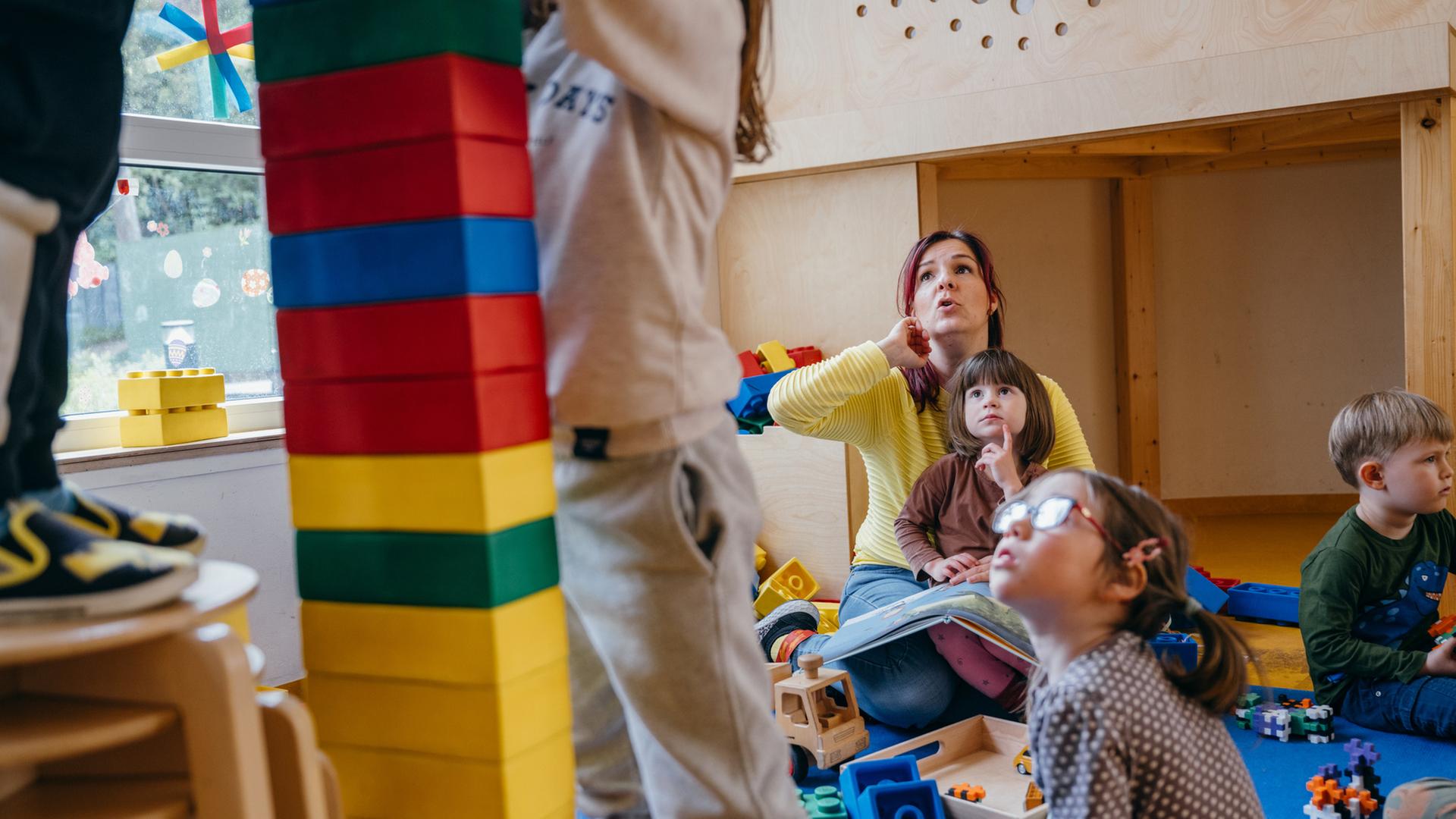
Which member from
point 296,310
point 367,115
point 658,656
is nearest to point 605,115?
point 367,115

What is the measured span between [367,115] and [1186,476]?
4082 mm

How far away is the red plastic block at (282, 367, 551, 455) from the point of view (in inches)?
44.0

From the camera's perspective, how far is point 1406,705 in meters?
2.12

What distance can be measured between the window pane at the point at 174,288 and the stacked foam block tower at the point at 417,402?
1496 millimetres

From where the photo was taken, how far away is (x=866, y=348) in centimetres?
234

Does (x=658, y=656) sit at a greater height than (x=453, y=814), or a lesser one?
greater

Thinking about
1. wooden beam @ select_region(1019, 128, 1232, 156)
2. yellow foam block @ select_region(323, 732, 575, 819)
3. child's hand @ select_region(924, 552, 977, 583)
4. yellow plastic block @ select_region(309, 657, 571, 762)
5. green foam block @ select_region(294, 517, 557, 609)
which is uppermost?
wooden beam @ select_region(1019, 128, 1232, 156)

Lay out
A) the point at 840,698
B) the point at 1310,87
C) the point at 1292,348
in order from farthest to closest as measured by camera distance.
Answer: the point at 1292,348, the point at 1310,87, the point at 840,698

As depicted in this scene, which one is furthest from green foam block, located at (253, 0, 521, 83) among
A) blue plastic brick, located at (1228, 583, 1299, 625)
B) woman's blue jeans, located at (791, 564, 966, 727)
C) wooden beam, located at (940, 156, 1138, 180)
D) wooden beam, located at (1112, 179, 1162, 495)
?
wooden beam, located at (1112, 179, 1162, 495)

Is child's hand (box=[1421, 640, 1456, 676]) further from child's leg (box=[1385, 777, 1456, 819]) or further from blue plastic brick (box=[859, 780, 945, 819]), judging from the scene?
blue plastic brick (box=[859, 780, 945, 819])

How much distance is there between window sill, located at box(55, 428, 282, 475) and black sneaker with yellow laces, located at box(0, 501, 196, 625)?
1.27m

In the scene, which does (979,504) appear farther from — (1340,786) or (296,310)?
(296,310)

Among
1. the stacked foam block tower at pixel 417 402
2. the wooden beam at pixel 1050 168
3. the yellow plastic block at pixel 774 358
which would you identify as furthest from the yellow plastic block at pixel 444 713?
the wooden beam at pixel 1050 168

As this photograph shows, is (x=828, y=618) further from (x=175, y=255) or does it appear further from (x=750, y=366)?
(x=175, y=255)
